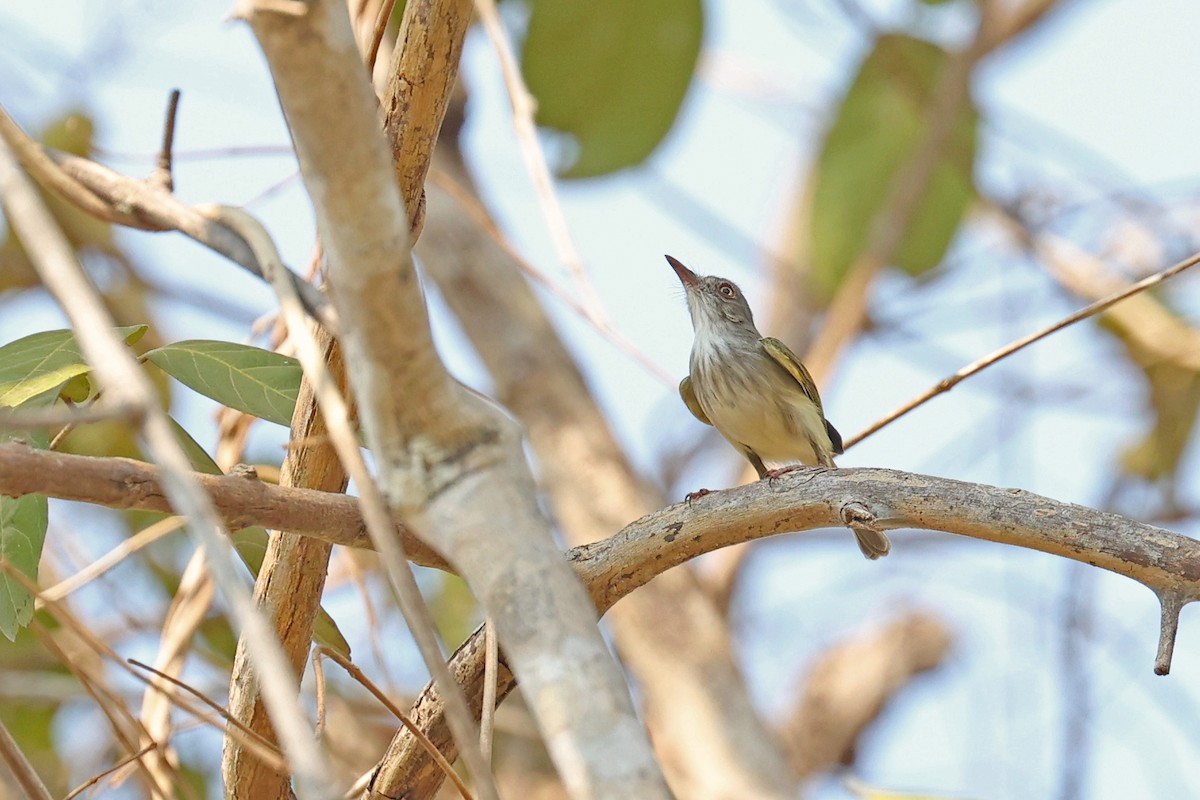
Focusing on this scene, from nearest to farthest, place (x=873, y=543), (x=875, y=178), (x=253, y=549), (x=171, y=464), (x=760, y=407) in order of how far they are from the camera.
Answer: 1. (x=171, y=464)
2. (x=253, y=549)
3. (x=873, y=543)
4. (x=760, y=407)
5. (x=875, y=178)

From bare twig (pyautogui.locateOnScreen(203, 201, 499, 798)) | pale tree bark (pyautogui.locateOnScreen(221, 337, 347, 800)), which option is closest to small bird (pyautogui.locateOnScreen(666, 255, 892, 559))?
pale tree bark (pyautogui.locateOnScreen(221, 337, 347, 800))

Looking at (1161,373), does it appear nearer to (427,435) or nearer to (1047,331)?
(1047,331)

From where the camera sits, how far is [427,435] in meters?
0.90

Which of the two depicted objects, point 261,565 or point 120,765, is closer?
point 120,765

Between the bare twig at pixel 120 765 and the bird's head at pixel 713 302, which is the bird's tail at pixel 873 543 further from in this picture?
the bare twig at pixel 120 765

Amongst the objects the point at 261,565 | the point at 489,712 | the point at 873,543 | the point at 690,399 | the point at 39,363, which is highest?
the point at 690,399

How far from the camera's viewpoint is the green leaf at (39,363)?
5.48 feet

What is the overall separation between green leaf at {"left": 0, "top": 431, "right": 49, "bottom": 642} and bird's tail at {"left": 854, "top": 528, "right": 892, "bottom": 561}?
8.42 feet

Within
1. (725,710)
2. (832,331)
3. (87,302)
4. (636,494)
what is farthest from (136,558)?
(87,302)

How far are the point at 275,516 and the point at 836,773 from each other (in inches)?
212

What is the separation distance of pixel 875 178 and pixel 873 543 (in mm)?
2695

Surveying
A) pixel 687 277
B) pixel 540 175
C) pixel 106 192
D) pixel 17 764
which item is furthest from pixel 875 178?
pixel 17 764

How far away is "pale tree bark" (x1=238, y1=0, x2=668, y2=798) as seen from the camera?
2.72 ft

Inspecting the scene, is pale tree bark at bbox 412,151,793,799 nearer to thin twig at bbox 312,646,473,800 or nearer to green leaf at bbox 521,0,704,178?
green leaf at bbox 521,0,704,178
